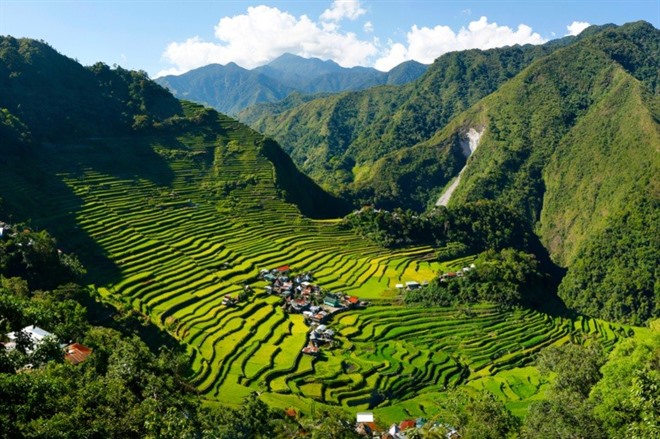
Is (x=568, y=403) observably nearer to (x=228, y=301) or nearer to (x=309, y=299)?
(x=309, y=299)

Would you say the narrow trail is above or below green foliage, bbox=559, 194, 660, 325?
above

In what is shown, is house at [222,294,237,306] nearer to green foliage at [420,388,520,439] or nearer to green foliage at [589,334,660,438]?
green foliage at [420,388,520,439]

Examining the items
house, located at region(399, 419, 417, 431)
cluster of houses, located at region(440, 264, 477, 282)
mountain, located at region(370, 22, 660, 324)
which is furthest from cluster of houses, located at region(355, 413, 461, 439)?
mountain, located at region(370, 22, 660, 324)

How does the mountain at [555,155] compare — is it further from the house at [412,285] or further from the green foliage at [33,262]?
the green foliage at [33,262]

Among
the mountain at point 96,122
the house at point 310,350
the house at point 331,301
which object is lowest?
A: the house at point 310,350

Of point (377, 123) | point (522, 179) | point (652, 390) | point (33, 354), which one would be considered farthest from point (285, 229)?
point (377, 123)

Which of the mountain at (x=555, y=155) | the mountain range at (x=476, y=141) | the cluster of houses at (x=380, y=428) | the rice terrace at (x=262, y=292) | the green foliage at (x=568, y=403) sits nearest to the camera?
the green foliage at (x=568, y=403)

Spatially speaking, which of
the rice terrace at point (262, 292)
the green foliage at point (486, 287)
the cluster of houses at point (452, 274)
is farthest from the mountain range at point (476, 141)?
the cluster of houses at point (452, 274)

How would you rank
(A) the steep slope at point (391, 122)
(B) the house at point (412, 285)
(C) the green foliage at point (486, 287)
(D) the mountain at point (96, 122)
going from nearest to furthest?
(C) the green foliage at point (486, 287) < (B) the house at point (412, 285) < (D) the mountain at point (96, 122) < (A) the steep slope at point (391, 122)
